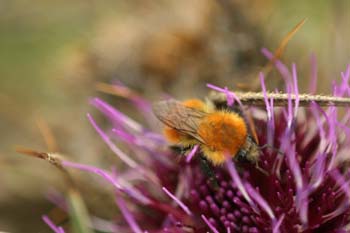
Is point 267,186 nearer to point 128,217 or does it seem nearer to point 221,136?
point 221,136

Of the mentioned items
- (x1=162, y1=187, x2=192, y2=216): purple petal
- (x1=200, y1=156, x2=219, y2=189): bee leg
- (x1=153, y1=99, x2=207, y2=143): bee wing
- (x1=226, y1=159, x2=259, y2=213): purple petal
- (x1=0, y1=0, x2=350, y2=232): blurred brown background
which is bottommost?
(x1=226, y1=159, x2=259, y2=213): purple petal

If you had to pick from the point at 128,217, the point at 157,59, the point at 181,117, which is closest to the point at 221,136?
the point at 181,117

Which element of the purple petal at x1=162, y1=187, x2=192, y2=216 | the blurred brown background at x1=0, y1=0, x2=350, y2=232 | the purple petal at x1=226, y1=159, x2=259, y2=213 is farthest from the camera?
the blurred brown background at x1=0, y1=0, x2=350, y2=232

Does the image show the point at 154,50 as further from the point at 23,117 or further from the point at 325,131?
the point at 325,131

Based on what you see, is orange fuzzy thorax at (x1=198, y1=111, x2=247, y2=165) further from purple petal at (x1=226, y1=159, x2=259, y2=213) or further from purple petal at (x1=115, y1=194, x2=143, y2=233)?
purple petal at (x1=115, y1=194, x2=143, y2=233)

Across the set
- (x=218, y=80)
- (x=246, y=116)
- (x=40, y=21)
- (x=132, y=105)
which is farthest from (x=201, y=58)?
(x=40, y=21)

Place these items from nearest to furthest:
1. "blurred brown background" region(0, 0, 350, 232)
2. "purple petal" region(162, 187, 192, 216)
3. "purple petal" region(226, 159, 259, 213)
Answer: "purple petal" region(226, 159, 259, 213) < "purple petal" region(162, 187, 192, 216) < "blurred brown background" region(0, 0, 350, 232)

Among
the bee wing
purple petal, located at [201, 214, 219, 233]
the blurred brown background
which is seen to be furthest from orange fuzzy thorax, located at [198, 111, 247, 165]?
the blurred brown background

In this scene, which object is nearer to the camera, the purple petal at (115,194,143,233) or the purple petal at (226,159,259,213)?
the purple petal at (226,159,259,213)
